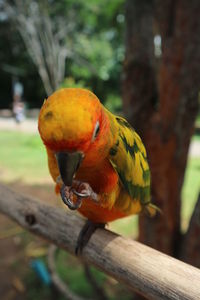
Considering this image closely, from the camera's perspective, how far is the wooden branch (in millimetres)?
1094

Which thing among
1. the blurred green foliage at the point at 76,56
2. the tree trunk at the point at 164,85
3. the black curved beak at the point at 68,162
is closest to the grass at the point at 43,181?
the tree trunk at the point at 164,85

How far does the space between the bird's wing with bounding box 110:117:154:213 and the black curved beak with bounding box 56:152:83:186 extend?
0.87 ft

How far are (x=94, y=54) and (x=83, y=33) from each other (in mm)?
1172

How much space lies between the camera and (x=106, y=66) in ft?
45.3

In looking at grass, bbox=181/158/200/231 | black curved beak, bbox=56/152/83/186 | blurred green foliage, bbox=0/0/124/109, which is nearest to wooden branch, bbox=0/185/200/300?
black curved beak, bbox=56/152/83/186

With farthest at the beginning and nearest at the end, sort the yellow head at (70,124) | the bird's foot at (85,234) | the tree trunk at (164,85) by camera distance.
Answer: the tree trunk at (164,85)
the bird's foot at (85,234)
the yellow head at (70,124)

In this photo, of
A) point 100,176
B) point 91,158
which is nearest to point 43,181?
point 100,176

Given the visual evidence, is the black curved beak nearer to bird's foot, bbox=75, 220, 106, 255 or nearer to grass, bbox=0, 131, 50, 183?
bird's foot, bbox=75, 220, 106, 255

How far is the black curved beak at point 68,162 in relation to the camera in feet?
2.89

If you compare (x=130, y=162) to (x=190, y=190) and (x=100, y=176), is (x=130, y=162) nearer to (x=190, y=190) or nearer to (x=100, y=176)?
(x=100, y=176)

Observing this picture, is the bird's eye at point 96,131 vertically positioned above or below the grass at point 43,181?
above

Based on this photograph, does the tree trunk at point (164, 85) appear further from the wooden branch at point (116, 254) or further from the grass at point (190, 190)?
the grass at point (190, 190)

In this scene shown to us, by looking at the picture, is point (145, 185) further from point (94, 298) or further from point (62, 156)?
point (94, 298)

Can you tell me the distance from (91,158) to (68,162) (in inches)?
5.5
